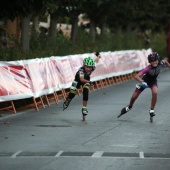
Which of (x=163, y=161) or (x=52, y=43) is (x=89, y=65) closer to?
(x=163, y=161)

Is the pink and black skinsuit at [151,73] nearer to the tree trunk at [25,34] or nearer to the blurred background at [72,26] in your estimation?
the blurred background at [72,26]

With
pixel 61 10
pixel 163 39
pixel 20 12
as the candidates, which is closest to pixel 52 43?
pixel 61 10

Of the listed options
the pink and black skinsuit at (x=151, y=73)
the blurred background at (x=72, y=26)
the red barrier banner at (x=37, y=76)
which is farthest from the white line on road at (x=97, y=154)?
the blurred background at (x=72, y=26)

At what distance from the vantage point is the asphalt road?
463 inches

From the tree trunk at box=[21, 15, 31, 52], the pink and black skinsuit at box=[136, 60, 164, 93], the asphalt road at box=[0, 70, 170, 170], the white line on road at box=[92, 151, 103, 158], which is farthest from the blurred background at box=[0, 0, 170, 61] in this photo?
the white line on road at box=[92, 151, 103, 158]

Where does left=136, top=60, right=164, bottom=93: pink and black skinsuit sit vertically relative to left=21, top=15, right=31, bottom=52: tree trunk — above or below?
below

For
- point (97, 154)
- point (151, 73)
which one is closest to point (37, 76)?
point (151, 73)

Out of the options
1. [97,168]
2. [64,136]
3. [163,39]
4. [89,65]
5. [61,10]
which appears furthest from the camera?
[163,39]

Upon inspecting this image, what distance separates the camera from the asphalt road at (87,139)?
1177 centimetres

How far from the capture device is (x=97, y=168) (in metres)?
11.2

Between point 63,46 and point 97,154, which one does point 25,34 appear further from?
point 97,154

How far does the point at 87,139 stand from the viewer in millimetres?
14547

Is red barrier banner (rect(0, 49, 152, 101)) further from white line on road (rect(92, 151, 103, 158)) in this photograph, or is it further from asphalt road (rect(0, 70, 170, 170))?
white line on road (rect(92, 151, 103, 158))

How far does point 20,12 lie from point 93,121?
5272mm
